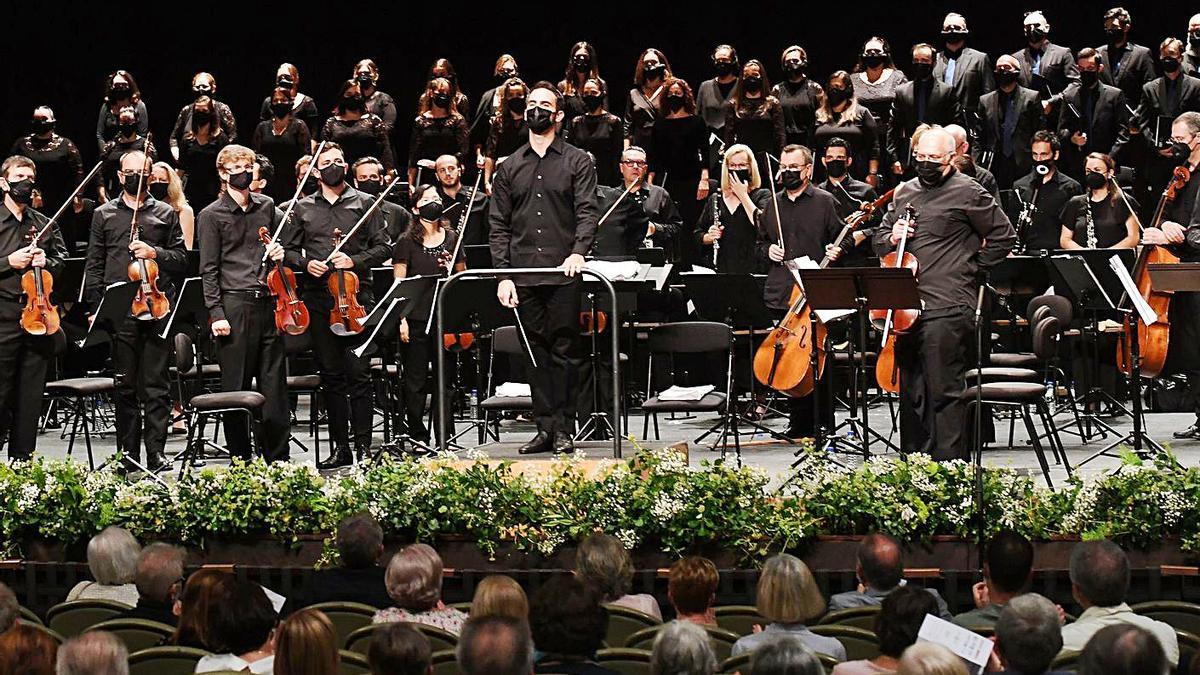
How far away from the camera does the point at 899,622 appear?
446 cm

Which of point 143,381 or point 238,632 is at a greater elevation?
point 143,381

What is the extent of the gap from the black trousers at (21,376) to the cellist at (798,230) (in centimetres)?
421

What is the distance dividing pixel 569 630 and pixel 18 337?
18.0ft

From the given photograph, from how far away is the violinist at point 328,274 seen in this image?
28.9 feet

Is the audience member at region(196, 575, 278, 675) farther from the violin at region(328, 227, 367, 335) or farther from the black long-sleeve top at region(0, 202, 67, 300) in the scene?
the black long-sleeve top at region(0, 202, 67, 300)

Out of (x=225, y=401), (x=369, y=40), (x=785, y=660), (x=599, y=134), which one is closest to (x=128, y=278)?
(x=225, y=401)

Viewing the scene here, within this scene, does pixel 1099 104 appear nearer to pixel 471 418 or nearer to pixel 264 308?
pixel 471 418

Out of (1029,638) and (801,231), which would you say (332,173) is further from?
(1029,638)

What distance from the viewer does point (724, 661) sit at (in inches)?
176

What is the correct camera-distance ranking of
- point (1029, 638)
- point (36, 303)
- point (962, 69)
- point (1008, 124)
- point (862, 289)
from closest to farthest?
point (1029, 638) → point (862, 289) → point (36, 303) → point (1008, 124) → point (962, 69)

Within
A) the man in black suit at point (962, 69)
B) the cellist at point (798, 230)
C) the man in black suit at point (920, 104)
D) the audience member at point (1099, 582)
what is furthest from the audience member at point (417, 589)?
the man in black suit at point (962, 69)

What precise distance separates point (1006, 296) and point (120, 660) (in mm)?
8264

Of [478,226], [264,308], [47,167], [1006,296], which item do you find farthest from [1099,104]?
[47,167]

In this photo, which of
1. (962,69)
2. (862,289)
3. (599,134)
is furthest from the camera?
(962,69)
